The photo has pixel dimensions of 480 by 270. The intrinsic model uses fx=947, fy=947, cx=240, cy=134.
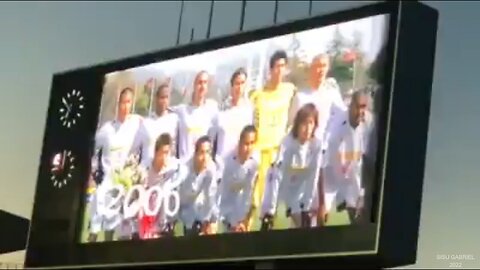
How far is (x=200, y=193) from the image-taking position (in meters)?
1.48

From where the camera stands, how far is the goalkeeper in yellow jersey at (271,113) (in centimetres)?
141

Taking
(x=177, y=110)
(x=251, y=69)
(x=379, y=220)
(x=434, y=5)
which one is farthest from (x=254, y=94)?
(x=434, y=5)

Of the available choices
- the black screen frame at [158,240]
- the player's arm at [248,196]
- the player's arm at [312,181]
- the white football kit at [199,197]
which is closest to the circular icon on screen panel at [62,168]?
the black screen frame at [158,240]

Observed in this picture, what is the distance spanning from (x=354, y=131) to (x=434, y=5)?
44 cm

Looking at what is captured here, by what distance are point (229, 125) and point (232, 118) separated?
0.01 metres

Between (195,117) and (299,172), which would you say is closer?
(299,172)

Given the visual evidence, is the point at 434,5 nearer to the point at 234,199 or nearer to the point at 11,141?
the point at 234,199

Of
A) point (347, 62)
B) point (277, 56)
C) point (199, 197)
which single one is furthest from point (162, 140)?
point (347, 62)

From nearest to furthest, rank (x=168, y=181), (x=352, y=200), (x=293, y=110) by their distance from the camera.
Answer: (x=352, y=200), (x=293, y=110), (x=168, y=181)

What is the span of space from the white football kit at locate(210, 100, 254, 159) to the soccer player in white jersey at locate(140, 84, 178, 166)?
0.09 metres

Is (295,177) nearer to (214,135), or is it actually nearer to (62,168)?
(214,135)

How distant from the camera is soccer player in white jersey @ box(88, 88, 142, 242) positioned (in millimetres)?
1577

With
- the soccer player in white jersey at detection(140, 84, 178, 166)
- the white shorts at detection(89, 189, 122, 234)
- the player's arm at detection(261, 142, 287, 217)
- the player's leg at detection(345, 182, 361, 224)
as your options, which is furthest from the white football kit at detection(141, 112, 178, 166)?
the player's leg at detection(345, 182, 361, 224)

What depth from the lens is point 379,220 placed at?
1268 mm
